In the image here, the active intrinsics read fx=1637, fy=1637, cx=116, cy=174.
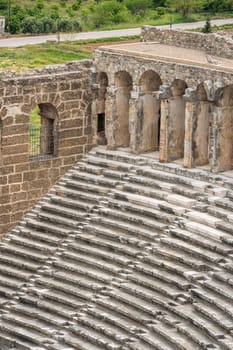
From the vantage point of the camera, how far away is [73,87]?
Result: 4553cm

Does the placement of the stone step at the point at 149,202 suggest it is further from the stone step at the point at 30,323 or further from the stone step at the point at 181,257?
the stone step at the point at 30,323

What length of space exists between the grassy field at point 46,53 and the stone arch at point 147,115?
767 inches

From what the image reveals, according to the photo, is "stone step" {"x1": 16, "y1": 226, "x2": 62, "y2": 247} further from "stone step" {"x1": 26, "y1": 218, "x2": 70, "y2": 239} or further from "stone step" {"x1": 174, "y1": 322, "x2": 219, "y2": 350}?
"stone step" {"x1": 174, "y1": 322, "x2": 219, "y2": 350}

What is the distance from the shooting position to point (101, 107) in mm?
46219

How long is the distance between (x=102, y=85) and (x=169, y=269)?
795 centimetres

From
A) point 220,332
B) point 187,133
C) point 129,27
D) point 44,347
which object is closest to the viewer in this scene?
point 220,332

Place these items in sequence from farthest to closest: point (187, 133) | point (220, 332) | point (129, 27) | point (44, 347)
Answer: point (129, 27)
point (187, 133)
point (44, 347)
point (220, 332)

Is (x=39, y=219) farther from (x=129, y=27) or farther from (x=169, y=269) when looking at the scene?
(x=129, y=27)

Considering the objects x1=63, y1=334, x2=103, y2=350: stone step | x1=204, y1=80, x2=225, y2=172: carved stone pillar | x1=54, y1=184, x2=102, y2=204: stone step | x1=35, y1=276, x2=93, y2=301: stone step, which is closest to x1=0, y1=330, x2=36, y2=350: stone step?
x1=63, y1=334, x2=103, y2=350: stone step

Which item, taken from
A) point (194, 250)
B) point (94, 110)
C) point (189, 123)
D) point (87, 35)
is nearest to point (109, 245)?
point (194, 250)

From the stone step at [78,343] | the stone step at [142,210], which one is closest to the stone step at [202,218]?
the stone step at [142,210]

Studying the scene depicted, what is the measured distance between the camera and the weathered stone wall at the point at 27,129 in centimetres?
4419

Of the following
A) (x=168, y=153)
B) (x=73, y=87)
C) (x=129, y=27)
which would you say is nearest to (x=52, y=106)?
(x=73, y=87)

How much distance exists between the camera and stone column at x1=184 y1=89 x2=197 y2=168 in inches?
1684
